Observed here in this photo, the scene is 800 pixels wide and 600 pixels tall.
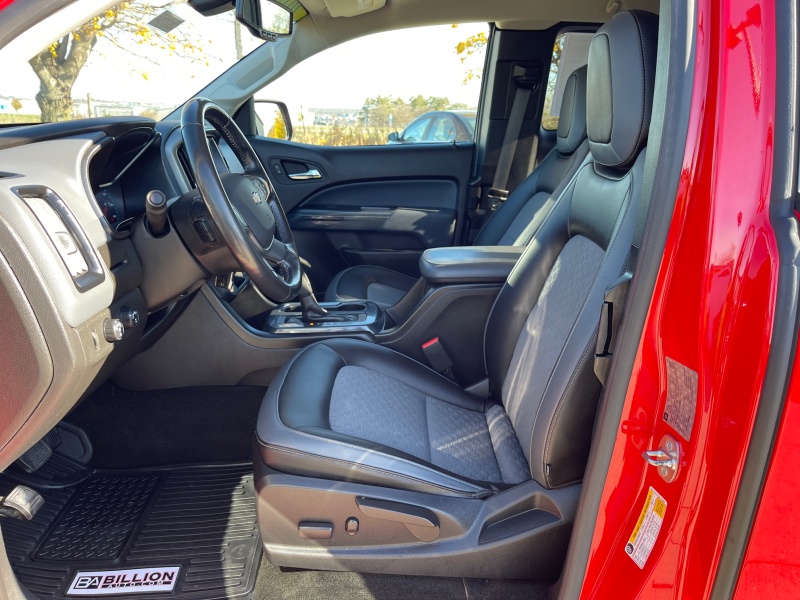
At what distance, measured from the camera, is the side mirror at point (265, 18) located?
5.28ft

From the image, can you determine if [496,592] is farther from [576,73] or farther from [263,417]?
[576,73]

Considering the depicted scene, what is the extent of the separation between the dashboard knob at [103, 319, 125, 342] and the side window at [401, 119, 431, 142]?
6.97 ft

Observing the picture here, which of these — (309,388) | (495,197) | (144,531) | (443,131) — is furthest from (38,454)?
(443,131)

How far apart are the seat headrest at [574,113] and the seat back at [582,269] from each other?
0.58m

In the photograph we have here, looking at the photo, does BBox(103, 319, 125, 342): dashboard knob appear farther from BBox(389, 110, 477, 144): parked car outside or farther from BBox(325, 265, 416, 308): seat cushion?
BBox(389, 110, 477, 144): parked car outside

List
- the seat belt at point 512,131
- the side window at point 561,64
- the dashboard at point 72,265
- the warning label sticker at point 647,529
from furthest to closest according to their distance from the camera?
the seat belt at point 512,131
the side window at point 561,64
the dashboard at point 72,265
the warning label sticker at point 647,529

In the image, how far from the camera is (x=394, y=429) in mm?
1393

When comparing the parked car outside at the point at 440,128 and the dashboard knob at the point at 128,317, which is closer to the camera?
the dashboard knob at the point at 128,317

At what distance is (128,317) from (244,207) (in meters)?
0.40

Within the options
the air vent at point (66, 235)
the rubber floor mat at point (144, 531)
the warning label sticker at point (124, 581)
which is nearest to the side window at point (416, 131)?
the rubber floor mat at point (144, 531)

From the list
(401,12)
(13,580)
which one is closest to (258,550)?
(13,580)

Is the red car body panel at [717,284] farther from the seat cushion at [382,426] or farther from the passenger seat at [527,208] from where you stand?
Result: the passenger seat at [527,208]

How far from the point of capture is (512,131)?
2.93 metres

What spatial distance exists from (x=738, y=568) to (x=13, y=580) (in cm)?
120
